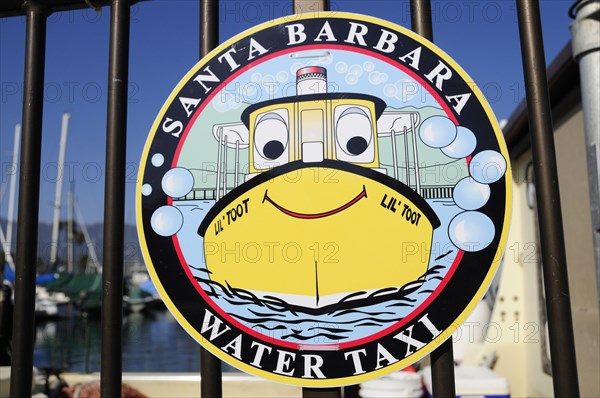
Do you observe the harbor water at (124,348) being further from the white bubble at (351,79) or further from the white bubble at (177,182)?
the white bubble at (351,79)

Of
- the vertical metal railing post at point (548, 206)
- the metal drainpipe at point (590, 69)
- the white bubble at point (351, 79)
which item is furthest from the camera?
the metal drainpipe at point (590, 69)

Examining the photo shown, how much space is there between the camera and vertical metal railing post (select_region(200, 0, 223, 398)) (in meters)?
1.86

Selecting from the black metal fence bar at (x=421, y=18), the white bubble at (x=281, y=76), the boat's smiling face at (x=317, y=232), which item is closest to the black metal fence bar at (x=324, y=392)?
the boat's smiling face at (x=317, y=232)

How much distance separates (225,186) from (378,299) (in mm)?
616

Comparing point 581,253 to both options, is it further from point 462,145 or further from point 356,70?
point 356,70

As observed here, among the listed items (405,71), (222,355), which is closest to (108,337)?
(222,355)

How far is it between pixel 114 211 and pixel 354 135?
0.87 meters

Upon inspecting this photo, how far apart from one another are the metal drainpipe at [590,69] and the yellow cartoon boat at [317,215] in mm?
1039

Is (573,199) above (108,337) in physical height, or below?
above

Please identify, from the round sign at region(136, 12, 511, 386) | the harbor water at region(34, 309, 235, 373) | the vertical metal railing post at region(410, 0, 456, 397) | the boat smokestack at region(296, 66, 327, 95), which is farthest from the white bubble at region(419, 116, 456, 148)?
A: the harbor water at region(34, 309, 235, 373)

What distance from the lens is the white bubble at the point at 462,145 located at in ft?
5.62

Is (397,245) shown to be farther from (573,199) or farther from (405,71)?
(573,199)

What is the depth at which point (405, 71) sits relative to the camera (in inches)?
70.3

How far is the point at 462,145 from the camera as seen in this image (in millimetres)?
1716
